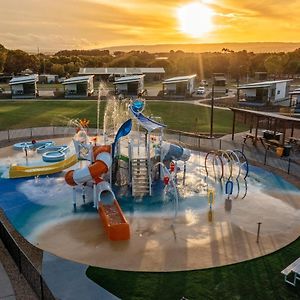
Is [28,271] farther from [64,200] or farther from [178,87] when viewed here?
[178,87]

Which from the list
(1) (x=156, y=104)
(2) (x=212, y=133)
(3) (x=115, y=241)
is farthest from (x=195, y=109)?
(3) (x=115, y=241)

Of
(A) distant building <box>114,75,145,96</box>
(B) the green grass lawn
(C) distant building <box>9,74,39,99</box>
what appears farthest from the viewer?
(A) distant building <box>114,75,145,96</box>

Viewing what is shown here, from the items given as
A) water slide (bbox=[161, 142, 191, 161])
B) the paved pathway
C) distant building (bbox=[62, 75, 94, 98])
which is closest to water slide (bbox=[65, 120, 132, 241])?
water slide (bbox=[161, 142, 191, 161])

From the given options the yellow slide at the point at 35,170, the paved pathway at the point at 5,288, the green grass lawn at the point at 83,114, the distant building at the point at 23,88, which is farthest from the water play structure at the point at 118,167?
the distant building at the point at 23,88

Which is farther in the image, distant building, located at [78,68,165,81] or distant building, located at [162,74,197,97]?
distant building, located at [78,68,165,81]

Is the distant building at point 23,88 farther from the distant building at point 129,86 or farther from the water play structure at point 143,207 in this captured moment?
the water play structure at point 143,207

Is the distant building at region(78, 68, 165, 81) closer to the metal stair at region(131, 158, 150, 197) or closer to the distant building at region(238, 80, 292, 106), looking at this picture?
the distant building at region(238, 80, 292, 106)

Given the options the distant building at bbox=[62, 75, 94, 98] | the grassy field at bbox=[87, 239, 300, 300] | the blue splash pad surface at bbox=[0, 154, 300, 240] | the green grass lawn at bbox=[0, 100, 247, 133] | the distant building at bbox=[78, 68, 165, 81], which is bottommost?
the grassy field at bbox=[87, 239, 300, 300]
